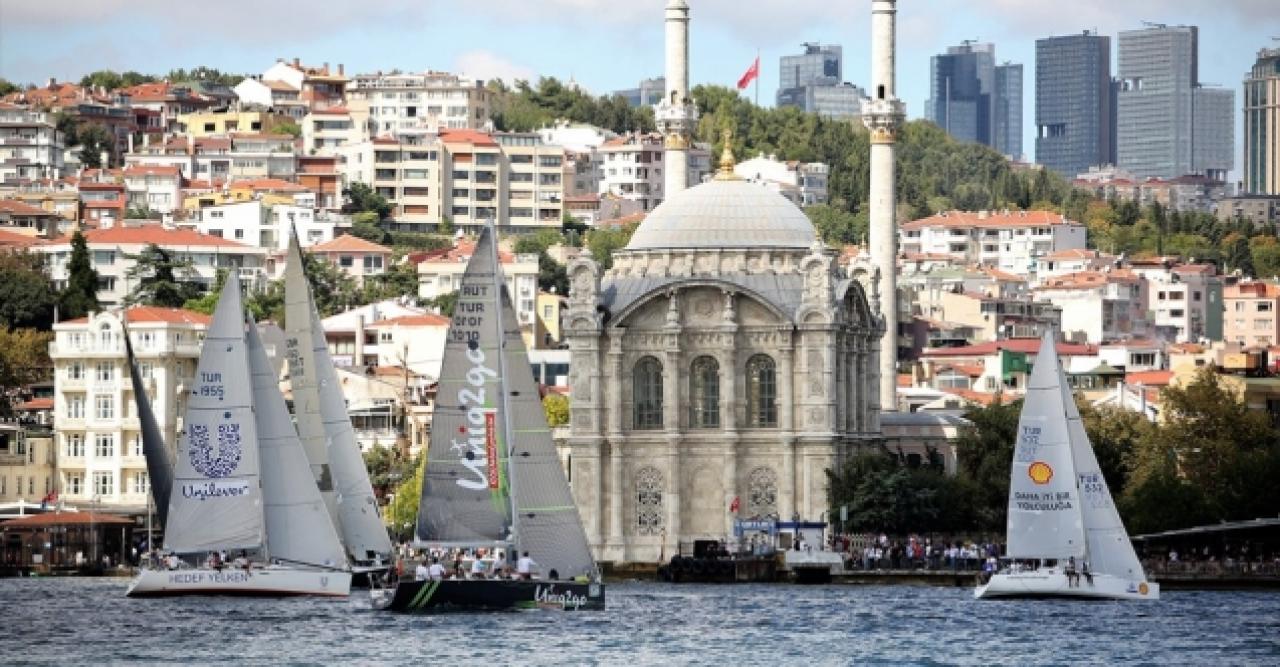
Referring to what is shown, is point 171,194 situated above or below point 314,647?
above

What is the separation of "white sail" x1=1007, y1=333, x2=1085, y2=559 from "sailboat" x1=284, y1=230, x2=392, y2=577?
43.4 feet

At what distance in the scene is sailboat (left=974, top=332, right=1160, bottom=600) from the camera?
82.1 metres

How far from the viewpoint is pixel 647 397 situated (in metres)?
107

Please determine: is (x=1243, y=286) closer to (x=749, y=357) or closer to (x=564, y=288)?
(x=564, y=288)

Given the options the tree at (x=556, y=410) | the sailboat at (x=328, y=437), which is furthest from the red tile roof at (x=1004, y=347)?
the sailboat at (x=328, y=437)

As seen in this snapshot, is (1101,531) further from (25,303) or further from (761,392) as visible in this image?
(25,303)

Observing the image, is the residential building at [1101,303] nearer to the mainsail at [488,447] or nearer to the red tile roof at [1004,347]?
the red tile roof at [1004,347]

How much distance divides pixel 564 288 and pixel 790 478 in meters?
75.4

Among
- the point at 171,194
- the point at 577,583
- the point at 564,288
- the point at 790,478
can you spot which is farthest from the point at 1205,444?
the point at 171,194

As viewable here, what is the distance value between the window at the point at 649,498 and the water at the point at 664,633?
833 inches

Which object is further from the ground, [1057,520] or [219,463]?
[219,463]

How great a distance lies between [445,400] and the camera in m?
68.9

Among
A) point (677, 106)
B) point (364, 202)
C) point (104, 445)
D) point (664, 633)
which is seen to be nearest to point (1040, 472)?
point (664, 633)

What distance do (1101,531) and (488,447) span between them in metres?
18.3
